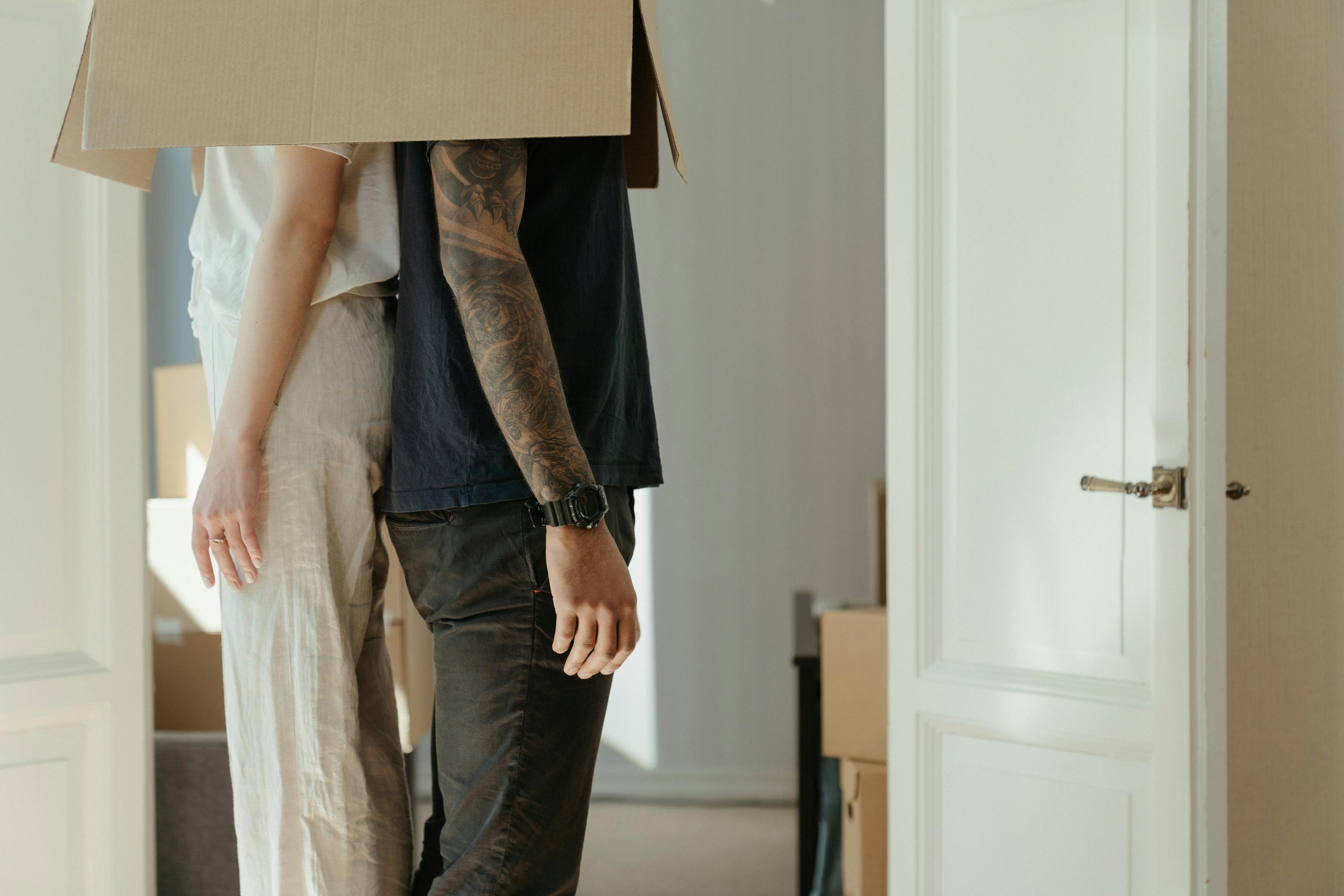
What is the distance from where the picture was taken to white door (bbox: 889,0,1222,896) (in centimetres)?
142

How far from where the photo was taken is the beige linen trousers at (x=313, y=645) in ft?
2.37

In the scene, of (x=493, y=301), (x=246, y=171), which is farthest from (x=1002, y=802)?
(x=246, y=171)

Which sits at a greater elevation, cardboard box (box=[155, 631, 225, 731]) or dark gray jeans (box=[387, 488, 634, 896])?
dark gray jeans (box=[387, 488, 634, 896])

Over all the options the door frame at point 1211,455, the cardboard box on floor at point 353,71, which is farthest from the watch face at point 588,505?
the door frame at point 1211,455

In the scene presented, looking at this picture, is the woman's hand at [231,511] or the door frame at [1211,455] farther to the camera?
the door frame at [1211,455]

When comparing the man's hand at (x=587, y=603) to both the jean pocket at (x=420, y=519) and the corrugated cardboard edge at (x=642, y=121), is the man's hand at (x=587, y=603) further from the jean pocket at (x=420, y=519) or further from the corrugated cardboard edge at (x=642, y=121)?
the corrugated cardboard edge at (x=642, y=121)

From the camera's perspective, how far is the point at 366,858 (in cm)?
75

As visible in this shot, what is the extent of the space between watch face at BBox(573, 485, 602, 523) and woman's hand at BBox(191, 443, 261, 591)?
0.25 metres

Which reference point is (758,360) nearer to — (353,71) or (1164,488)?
(1164,488)

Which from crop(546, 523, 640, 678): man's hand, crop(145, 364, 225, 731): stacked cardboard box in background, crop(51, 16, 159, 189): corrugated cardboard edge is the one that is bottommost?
crop(145, 364, 225, 731): stacked cardboard box in background

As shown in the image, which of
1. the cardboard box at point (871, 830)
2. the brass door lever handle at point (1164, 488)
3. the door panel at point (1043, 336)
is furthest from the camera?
the cardboard box at point (871, 830)

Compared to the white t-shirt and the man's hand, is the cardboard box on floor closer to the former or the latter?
the white t-shirt

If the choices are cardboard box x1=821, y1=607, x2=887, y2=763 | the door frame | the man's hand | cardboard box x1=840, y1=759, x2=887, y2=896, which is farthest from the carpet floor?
the man's hand

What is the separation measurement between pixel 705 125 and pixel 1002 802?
77.4 inches
